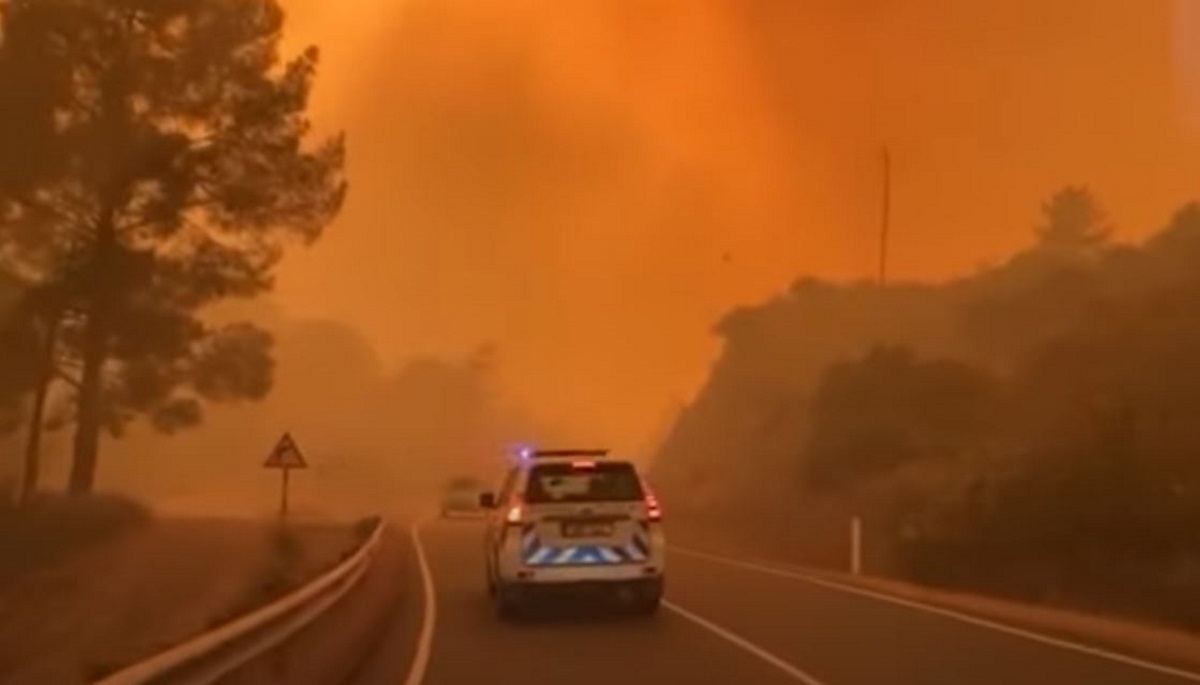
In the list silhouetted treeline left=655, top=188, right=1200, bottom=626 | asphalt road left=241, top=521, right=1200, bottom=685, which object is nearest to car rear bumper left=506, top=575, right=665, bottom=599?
asphalt road left=241, top=521, right=1200, bottom=685

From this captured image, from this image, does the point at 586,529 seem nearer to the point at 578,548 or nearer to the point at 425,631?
the point at 578,548

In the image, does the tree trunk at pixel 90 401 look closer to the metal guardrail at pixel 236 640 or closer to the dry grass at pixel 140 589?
the dry grass at pixel 140 589

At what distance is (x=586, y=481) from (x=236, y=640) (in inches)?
490

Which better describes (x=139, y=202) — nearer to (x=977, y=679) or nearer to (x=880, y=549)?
(x=880, y=549)

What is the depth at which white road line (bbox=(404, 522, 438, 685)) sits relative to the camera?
15.9 m

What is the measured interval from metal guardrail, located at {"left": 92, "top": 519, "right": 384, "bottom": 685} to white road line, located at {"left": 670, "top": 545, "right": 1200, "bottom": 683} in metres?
7.44

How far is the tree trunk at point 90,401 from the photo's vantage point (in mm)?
43031

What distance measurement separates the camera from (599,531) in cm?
2211

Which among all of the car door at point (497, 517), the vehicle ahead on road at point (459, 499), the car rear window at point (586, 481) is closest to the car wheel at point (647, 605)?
the car rear window at point (586, 481)

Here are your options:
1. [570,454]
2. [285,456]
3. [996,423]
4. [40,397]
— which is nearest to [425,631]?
[570,454]

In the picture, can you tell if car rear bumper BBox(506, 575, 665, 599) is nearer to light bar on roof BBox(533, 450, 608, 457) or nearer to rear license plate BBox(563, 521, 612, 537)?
rear license plate BBox(563, 521, 612, 537)

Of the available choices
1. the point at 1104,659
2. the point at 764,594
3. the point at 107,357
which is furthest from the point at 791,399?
the point at 1104,659

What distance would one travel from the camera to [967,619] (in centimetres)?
2197

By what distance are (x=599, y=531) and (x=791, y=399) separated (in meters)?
61.8
